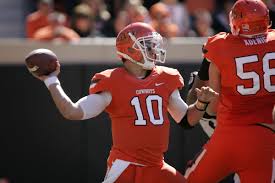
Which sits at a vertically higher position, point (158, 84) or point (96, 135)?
point (158, 84)

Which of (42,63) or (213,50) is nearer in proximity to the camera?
(42,63)

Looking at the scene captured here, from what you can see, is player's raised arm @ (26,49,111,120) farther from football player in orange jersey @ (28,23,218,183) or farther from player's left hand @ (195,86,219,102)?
player's left hand @ (195,86,219,102)

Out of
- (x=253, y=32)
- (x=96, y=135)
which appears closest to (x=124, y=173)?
(x=253, y=32)

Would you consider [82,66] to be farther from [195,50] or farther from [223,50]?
[223,50]

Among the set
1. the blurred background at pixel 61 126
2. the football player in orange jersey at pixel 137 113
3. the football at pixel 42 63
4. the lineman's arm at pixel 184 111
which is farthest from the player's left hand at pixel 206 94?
the blurred background at pixel 61 126

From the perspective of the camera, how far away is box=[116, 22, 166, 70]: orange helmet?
209 inches

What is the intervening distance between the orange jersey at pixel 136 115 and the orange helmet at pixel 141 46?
15 cm

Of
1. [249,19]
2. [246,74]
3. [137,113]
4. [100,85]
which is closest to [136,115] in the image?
[137,113]

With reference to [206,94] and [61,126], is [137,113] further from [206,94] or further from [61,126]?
[61,126]

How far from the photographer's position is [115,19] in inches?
407

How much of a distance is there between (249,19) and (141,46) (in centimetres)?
76

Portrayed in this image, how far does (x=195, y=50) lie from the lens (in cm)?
825

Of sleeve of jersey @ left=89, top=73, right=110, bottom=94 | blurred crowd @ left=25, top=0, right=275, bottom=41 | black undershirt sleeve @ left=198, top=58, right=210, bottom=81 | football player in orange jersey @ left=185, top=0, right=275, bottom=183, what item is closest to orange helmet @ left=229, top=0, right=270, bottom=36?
football player in orange jersey @ left=185, top=0, right=275, bottom=183

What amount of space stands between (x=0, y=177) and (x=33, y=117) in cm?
70
